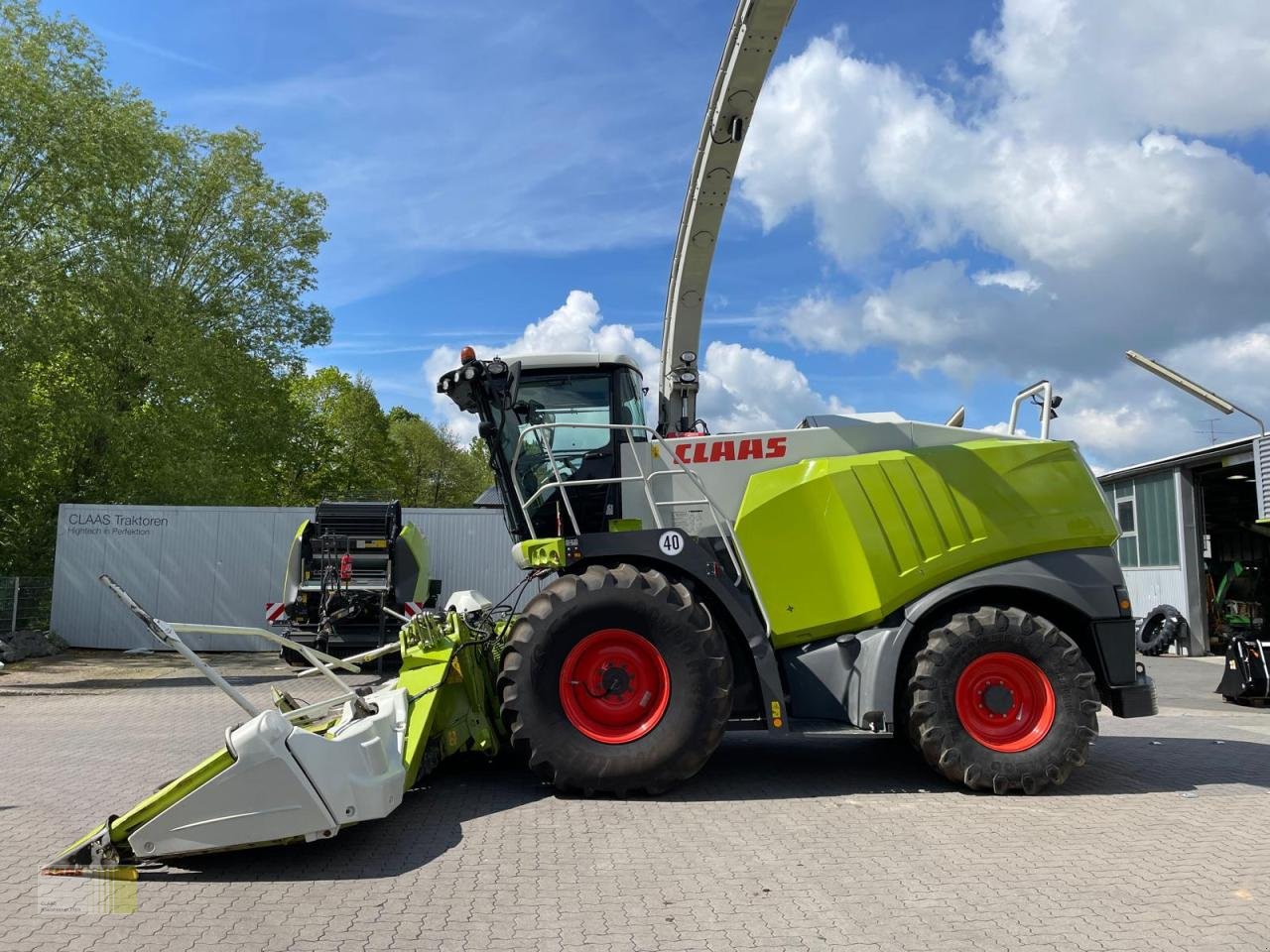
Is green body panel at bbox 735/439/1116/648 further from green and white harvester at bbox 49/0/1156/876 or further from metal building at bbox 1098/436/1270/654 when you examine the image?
metal building at bbox 1098/436/1270/654

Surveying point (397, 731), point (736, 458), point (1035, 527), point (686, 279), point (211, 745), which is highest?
point (686, 279)

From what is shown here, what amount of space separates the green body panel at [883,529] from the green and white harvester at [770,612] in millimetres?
14

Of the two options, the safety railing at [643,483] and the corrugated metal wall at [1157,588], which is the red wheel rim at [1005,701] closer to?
the safety railing at [643,483]

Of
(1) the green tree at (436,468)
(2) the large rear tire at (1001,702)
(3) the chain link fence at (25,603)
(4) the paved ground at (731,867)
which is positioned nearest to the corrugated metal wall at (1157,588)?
(4) the paved ground at (731,867)

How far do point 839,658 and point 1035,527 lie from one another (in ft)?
5.25

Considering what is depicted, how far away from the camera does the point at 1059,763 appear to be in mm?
5992

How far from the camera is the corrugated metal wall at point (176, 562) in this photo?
57.5 ft

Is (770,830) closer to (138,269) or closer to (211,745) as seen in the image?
(211,745)

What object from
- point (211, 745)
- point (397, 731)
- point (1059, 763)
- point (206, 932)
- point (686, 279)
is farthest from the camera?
point (686, 279)

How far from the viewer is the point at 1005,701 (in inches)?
240

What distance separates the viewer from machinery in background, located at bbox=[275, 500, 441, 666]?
1377 centimetres

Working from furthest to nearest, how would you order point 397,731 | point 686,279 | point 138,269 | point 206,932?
point 138,269
point 686,279
point 397,731
point 206,932

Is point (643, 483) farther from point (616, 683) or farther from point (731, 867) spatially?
point (731, 867)

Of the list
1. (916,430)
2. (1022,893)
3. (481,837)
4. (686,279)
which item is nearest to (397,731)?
(481,837)
